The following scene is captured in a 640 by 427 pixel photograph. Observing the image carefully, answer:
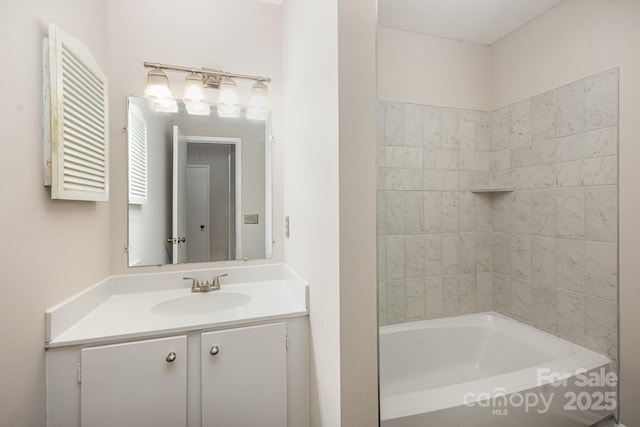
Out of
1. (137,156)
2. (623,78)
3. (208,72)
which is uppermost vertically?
(208,72)

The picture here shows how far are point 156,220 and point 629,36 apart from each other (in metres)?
2.73

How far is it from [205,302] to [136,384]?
1.79 feet

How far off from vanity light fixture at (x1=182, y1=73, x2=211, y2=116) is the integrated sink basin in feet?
3.66

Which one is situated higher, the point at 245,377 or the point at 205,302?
the point at 205,302

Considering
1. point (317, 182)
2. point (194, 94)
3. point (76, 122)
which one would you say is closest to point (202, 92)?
point (194, 94)

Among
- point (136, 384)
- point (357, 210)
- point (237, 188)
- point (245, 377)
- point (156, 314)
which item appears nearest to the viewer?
point (357, 210)

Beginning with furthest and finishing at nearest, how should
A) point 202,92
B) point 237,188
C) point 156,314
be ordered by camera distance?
point 237,188 → point 202,92 → point 156,314

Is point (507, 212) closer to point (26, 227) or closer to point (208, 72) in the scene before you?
point (208, 72)

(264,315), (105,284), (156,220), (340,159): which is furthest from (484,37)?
(105,284)

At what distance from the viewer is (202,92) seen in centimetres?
172

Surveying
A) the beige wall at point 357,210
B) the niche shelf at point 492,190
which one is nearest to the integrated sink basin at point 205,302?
the beige wall at point 357,210

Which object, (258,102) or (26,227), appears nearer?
(26,227)

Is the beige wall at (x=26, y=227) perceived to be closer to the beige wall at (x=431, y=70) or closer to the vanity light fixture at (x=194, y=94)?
the vanity light fixture at (x=194, y=94)

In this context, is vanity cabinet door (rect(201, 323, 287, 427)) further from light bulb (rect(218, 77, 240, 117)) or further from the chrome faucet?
light bulb (rect(218, 77, 240, 117))
